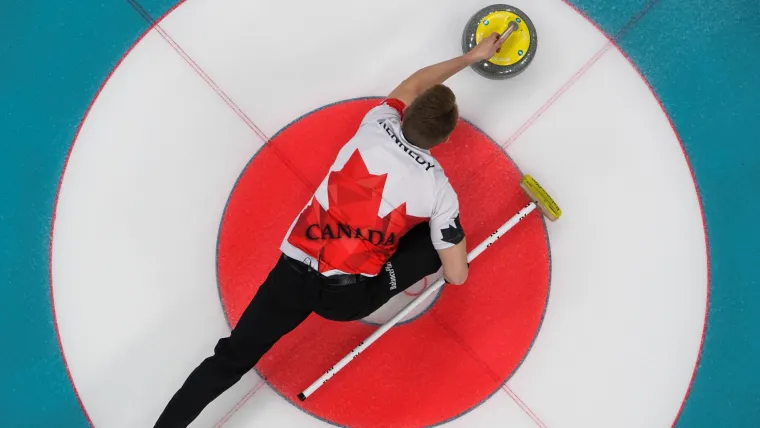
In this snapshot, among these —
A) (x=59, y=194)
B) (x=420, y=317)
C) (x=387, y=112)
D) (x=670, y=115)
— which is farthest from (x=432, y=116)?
(x=59, y=194)

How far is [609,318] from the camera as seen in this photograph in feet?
6.98

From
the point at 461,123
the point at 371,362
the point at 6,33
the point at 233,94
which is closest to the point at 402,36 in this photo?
the point at 461,123

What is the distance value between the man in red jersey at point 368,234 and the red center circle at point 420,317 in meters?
0.31

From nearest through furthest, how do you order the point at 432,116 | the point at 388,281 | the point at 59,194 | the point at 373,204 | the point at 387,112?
the point at 432,116 < the point at 373,204 < the point at 387,112 < the point at 388,281 < the point at 59,194

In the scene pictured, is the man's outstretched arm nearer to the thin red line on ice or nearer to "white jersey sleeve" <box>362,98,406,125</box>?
"white jersey sleeve" <box>362,98,406,125</box>

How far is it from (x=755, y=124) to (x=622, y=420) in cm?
129

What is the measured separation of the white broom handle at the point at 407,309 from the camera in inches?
77.3

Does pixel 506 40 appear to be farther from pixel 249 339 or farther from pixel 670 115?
pixel 249 339

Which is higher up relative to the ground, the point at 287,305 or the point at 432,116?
the point at 432,116

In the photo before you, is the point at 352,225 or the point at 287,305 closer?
the point at 352,225

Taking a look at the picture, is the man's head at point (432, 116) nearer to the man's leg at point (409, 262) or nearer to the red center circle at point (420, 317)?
the man's leg at point (409, 262)

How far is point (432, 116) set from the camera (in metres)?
1.45

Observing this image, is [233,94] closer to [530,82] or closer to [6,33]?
[6,33]

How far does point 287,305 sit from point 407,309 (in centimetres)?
46
